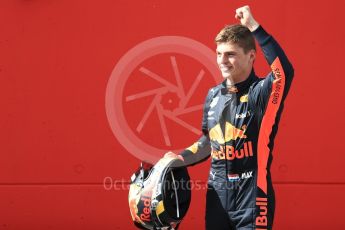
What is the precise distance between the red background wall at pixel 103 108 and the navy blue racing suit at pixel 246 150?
5.53 ft

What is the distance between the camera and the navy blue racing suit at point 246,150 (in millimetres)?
2875

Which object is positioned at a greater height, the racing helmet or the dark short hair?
the dark short hair

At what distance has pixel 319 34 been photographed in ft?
15.2

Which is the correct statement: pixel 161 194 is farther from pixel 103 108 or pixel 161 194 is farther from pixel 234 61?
pixel 103 108

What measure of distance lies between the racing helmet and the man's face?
595mm

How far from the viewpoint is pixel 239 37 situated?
3.01 m

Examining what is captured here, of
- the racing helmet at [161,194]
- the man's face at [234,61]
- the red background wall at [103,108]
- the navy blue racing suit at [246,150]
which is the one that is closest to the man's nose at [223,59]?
the man's face at [234,61]

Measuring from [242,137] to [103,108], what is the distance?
6.74 feet

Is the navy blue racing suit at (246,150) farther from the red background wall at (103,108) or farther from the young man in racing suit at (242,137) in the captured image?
the red background wall at (103,108)

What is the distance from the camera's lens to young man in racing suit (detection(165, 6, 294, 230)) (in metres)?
2.89

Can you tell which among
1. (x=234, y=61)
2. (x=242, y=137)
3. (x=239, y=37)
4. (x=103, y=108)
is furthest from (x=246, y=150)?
(x=103, y=108)

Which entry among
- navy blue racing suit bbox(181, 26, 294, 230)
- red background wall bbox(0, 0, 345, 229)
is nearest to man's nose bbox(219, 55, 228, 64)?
navy blue racing suit bbox(181, 26, 294, 230)

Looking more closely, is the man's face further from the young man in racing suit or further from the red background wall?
the red background wall

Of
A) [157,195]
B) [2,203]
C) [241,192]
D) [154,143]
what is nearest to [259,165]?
[241,192]
